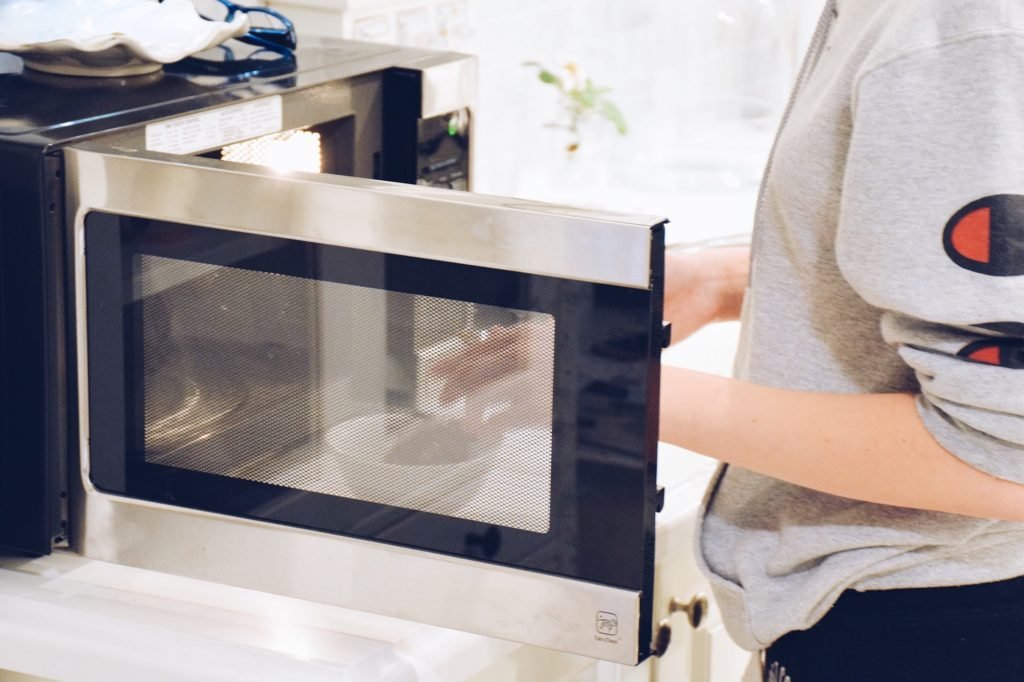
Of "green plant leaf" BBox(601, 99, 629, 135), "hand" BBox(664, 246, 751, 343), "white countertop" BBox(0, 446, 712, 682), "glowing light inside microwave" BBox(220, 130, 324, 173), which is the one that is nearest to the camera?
"white countertop" BBox(0, 446, 712, 682)

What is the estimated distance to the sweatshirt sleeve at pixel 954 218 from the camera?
693 millimetres

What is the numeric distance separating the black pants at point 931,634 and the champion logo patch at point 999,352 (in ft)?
0.72

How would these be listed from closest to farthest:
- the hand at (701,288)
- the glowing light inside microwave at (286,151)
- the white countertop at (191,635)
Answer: the white countertop at (191,635) → the glowing light inside microwave at (286,151) → the hand at (701,288)

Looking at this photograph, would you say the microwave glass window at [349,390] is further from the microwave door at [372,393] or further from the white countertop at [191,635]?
the white countertop at [191,635]

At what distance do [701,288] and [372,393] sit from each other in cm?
48

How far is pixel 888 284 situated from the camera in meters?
0.73

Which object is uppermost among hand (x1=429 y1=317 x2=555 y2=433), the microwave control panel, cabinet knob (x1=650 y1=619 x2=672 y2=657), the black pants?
the microwave control panel

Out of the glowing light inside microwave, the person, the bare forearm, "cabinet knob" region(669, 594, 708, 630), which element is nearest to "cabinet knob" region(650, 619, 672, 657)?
"cabinet knob" region(669, 594, 708, 630)

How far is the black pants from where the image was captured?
0.88 meters

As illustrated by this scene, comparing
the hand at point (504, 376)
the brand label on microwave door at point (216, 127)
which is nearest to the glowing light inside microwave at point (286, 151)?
the brand label on microwave door at point (216, 127)

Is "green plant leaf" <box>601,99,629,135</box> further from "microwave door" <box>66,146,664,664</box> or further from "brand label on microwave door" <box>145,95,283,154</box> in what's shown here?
"microwave door" <box>66,146,664,664</box>

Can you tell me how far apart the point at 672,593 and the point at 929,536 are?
0.38m

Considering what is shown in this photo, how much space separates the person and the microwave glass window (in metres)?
0.15

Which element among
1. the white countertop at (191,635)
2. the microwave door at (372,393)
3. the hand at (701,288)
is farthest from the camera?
the hand at (701,288)
